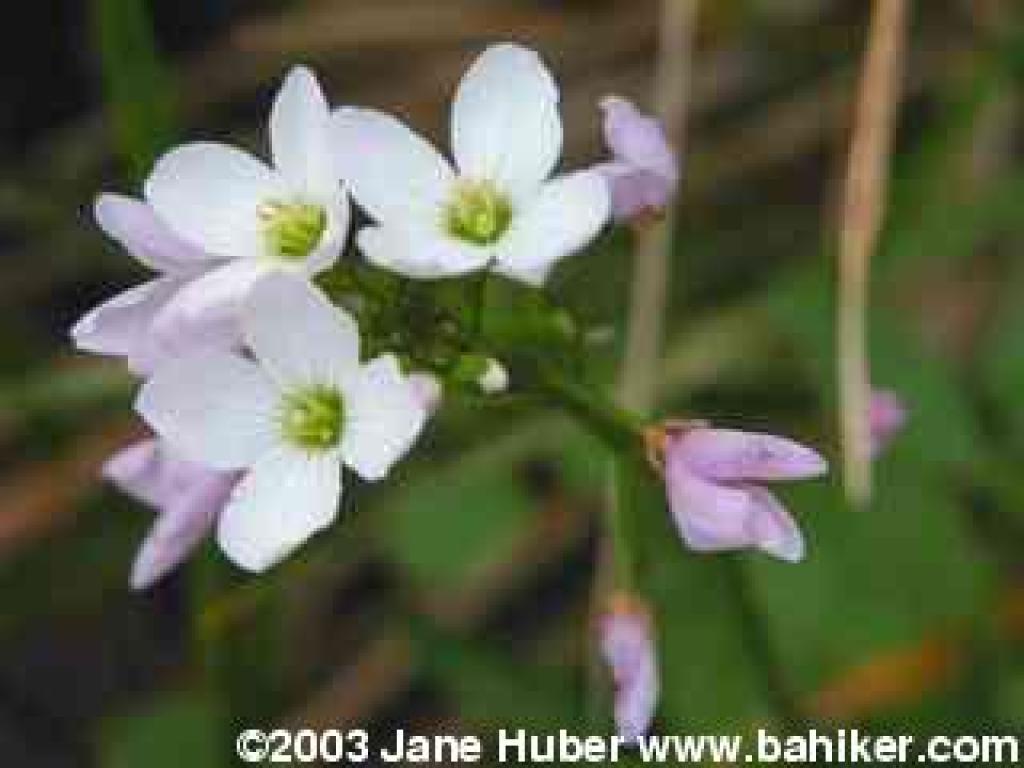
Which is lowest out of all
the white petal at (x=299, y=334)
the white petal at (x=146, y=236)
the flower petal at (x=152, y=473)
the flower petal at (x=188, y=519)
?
the flower petal at (x=188, y=519)

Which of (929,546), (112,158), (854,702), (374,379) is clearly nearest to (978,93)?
(929,546)

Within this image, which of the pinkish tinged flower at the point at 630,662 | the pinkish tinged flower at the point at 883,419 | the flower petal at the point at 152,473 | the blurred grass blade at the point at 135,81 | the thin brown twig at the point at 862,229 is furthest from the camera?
the blurred grass blade at the point at 135,81

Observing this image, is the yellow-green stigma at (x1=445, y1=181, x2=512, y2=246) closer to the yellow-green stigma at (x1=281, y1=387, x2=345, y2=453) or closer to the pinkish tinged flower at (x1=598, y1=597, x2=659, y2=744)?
the yellow-green stigma at (x1=281, y1=387, x2=345, y2=453)

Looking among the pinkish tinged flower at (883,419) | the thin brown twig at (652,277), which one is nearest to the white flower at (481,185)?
the pinkish tinged flower at (883,419)

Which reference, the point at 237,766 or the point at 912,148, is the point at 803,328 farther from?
the point at 237,766

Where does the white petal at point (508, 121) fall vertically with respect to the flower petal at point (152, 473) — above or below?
above

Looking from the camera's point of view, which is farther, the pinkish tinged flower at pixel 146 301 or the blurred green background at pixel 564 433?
the blurred green background at pixel 564 433

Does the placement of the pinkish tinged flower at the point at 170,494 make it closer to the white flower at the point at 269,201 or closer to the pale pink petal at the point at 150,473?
the pale pink petal at the point at 150,473
